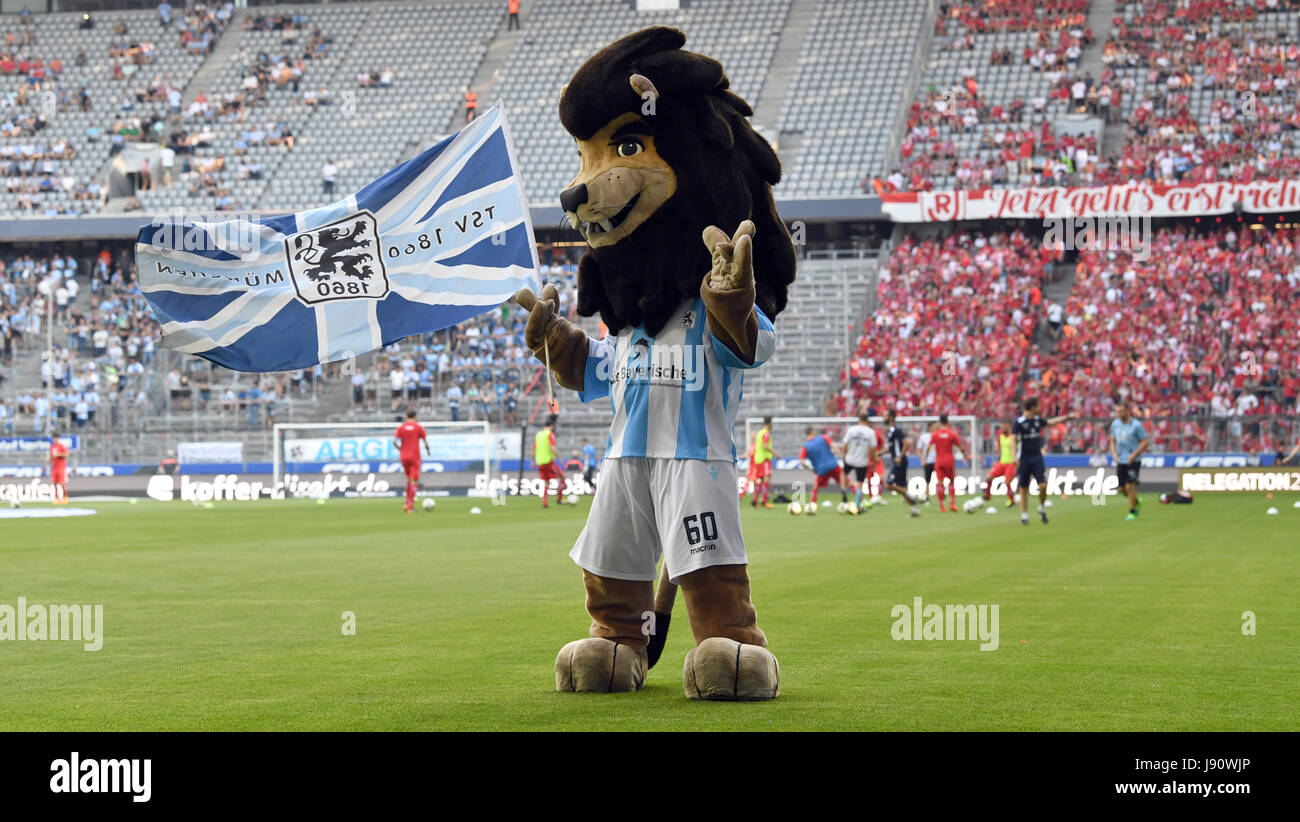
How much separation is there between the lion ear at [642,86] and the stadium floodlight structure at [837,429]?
27.4 m

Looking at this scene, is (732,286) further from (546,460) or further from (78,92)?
(78,92)

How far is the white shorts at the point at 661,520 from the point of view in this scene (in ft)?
22.4

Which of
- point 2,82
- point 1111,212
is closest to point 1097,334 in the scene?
point 1111,212

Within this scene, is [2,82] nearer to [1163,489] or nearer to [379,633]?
[1163,489]

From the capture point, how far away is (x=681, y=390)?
23.2 ft

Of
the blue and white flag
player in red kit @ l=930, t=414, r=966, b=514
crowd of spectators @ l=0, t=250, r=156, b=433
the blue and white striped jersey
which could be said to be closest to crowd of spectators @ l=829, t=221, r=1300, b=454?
player in red kit @ l=930, t=414, r=966, b=514

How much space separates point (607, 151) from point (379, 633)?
3.60 meters

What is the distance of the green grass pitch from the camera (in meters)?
6.14

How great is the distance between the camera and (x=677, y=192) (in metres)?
7.26

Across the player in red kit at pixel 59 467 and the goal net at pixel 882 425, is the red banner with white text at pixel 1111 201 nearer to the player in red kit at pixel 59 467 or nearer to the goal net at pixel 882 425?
the goal net at pixel 882 425

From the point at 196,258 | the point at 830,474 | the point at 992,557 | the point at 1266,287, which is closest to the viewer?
the point at 196,258

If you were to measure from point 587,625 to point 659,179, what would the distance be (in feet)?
11.8
